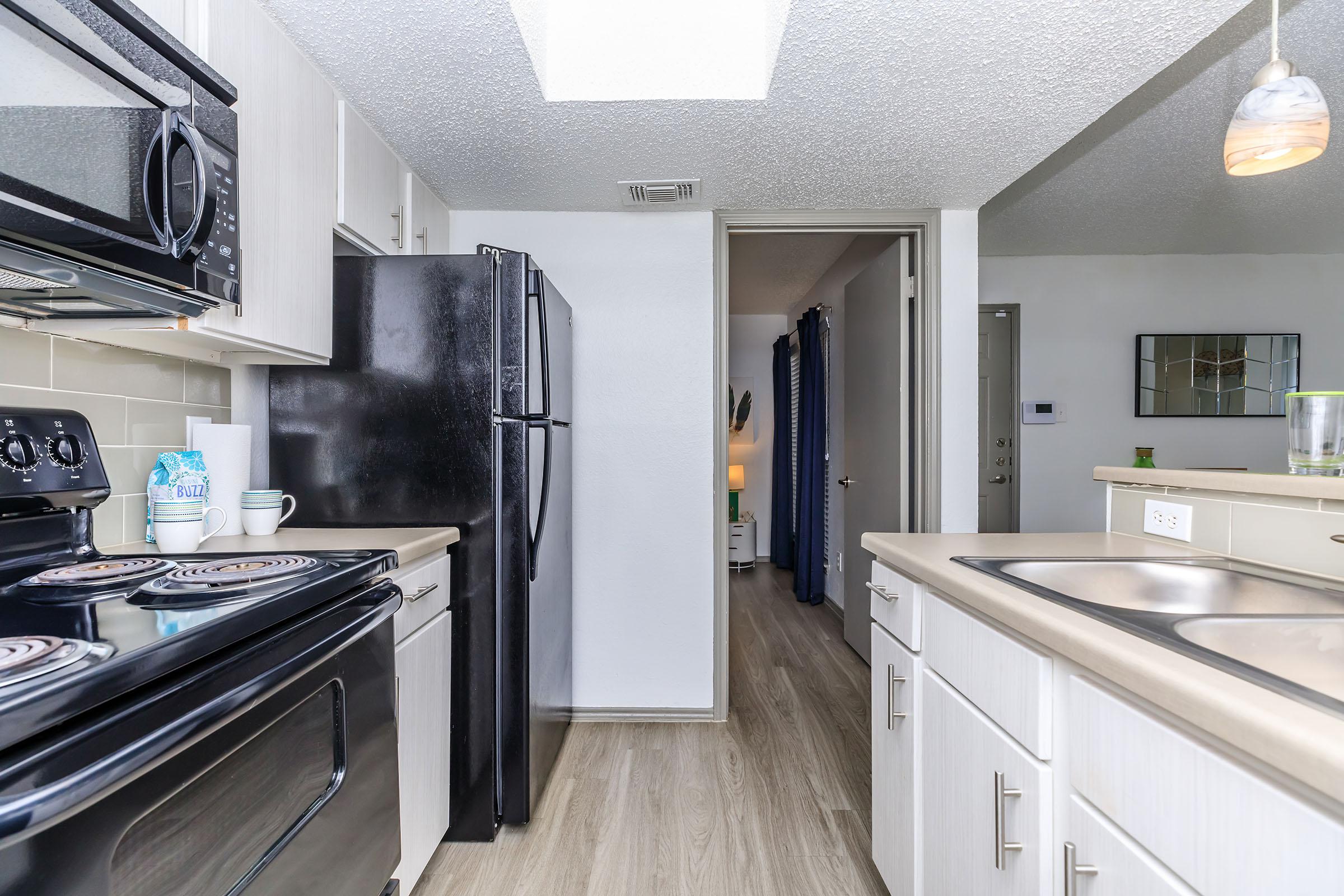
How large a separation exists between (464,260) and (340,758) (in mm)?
1271

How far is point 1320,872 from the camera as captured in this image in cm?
53

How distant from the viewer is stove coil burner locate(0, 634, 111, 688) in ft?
1.96

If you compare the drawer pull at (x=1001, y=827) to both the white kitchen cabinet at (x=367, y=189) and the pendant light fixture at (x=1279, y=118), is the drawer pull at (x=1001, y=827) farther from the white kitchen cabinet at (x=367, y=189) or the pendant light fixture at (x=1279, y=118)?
the white kitchen cabinet at (x=367, y=189)

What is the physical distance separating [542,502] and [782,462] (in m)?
4.12

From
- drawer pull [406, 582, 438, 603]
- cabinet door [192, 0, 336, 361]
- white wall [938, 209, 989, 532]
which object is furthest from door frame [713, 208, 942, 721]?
cabinet door [192, 0, 336, 361]

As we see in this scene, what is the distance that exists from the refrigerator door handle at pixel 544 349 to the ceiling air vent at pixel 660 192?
647 mm

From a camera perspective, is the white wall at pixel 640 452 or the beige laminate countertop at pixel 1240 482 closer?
the beige laminate countertop at pixel 1240 482

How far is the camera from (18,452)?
1.10 meters

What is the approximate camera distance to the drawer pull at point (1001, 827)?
3.27 ft

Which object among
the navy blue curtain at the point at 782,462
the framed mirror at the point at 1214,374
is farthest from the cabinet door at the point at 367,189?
the framed mirror at the point at 1214,374

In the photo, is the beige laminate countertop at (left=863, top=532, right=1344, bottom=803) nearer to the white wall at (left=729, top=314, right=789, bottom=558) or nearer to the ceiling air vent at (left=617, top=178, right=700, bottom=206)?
the ceiling air vent at (left=617, top=178, right=700, bottom=206)

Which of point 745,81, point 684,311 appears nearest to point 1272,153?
point 745,81

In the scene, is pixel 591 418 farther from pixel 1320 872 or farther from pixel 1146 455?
pixel 1146 455

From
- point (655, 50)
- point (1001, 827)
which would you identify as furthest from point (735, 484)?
point (1001, 827)
